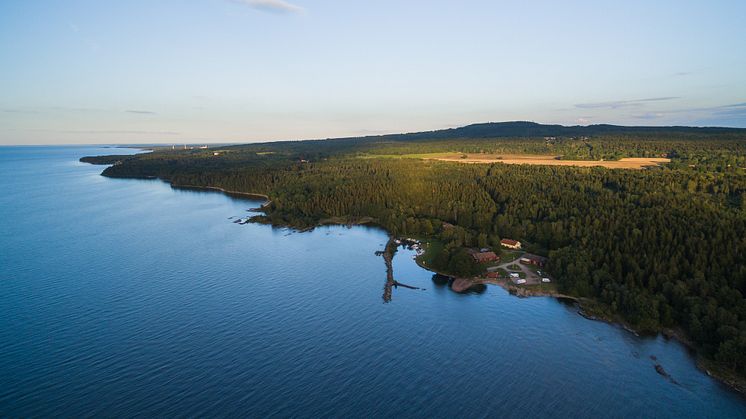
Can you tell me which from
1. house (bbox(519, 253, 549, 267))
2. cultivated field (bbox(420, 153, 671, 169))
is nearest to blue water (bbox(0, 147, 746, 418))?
house (bbox(519, 253, 549, 267))

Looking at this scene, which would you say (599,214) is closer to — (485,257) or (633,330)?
(485,257)

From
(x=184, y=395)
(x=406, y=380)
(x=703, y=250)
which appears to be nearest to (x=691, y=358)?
(x=703, y=250)

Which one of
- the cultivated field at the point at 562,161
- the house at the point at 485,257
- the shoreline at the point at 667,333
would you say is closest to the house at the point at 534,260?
the house at the point at 485,257

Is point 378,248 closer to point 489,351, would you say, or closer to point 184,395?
point 489,351

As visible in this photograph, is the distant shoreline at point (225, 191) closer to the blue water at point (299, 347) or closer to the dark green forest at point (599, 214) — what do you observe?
the dark green forest at point (599, 214)

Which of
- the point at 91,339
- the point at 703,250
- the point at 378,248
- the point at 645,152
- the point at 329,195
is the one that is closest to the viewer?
the point at 91,339

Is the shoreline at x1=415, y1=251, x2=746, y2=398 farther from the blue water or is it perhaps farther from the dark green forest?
the blue water

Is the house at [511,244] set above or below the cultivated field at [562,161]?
below
